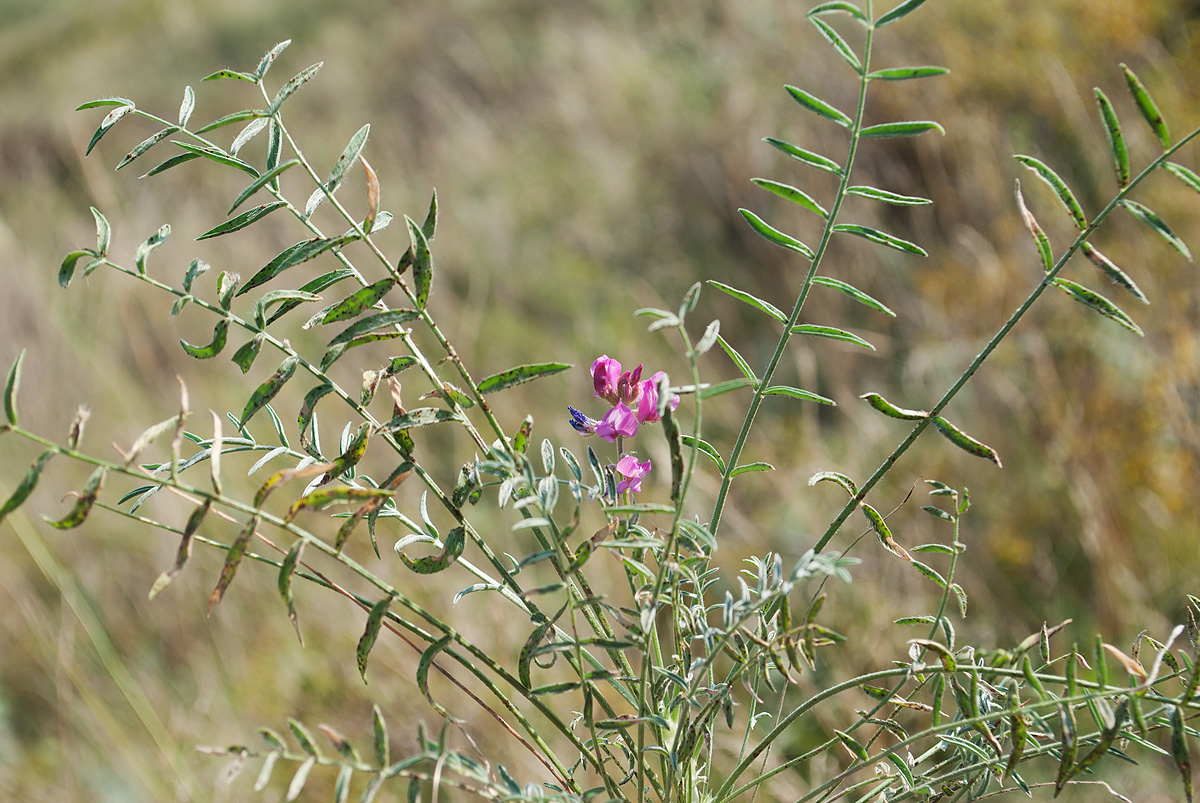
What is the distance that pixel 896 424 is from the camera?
2555 millimetres

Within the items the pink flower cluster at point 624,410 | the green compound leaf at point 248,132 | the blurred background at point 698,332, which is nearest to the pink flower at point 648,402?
the pink flower cluster at point 624,410

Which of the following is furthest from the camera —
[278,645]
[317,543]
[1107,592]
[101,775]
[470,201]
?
[470,201]

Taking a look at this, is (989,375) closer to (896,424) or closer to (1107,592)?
(896,424)

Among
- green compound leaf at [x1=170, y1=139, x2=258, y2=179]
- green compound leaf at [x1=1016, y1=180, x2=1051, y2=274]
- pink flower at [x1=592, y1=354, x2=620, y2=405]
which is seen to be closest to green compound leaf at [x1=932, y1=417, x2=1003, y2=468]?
green compound leaf at [x1=1016, y1=180, x2=1051, y2=274]

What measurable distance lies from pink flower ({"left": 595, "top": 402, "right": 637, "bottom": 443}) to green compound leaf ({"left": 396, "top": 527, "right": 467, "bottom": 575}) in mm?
116

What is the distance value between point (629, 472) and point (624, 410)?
0.04 m

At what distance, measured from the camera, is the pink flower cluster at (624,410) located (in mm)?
576

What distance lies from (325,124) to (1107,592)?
20.2 feet

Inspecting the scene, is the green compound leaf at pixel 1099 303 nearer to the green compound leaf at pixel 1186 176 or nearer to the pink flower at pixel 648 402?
the green compound leaf at pixel 1186 176

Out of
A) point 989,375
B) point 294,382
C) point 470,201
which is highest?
point 470,201

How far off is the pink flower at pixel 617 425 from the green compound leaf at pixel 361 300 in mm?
170

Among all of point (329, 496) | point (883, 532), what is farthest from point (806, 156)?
point (329, 496)

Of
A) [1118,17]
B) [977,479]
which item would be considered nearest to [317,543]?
[977,479]

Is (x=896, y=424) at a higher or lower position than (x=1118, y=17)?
lower
